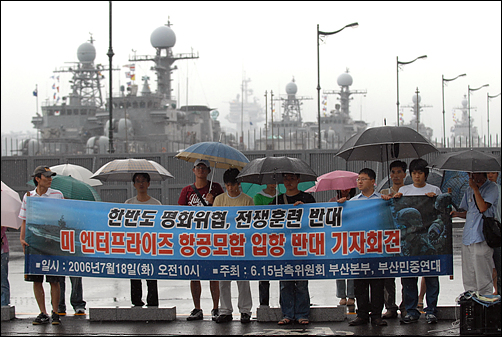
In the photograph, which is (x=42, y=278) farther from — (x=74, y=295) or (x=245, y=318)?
(x=245, y=318)

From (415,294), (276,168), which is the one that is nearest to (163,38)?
(276,168)

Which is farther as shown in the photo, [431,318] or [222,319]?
[222,319]

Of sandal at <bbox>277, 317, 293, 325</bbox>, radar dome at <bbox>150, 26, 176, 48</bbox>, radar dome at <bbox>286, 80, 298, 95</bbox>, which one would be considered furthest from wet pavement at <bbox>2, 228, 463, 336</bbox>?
radar dome at <bbox>286, 80, 298, 95</bbox>

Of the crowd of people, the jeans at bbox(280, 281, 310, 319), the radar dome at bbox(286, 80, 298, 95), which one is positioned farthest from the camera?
the radar dome at bbox(286, 80, 298, 95)

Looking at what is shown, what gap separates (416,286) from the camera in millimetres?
7254

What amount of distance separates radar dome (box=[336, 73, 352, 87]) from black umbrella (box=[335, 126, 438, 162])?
80.8 m

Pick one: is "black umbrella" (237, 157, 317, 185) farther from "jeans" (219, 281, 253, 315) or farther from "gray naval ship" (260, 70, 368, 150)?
"gray naval ship" (260, 70, 368, 150)

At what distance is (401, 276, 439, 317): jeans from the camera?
722 centimetres

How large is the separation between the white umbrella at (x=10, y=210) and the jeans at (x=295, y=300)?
146 inches

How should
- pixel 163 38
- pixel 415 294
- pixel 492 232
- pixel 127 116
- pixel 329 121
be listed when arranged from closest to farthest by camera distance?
1. pixel 492 232
2. pixel 415 294
3. pixel 127 116
4. pixel 163 38
5. pixel 329 121

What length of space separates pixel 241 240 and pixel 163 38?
54090mm

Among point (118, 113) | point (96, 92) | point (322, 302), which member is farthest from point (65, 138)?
point (322, 302)

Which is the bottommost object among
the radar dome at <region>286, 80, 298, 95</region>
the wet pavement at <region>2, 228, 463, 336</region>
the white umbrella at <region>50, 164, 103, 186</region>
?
the wet pavement at <region>2, 228, 463, 336</region>

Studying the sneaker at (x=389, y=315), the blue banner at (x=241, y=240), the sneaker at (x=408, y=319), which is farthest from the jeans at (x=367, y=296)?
the sneaker at (x=389, y=315)
